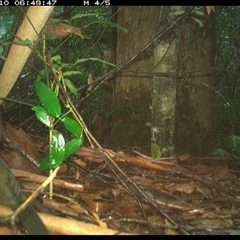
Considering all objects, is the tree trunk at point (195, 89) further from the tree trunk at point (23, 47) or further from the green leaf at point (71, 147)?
the green leaf at point (71, 147)

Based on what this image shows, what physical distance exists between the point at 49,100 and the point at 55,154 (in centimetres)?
24

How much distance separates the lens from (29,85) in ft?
13.8

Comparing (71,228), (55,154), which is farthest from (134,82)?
(71,228)

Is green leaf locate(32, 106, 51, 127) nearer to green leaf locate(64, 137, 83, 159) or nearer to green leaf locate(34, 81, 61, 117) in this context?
green leaf locate(34, 81, 61, 117)

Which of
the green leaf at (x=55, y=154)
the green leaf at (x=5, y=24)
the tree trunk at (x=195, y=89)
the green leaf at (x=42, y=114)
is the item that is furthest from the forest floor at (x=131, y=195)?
the tree trunk at (x=195, y=89)

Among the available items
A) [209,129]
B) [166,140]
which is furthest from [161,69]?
[209,129]

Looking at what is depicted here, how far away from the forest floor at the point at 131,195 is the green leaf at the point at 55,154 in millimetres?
125

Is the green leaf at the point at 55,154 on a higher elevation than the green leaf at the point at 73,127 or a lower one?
lower

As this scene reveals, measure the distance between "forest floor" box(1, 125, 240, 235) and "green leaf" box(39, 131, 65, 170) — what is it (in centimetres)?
12

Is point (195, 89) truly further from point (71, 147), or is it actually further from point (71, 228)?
point (71, 228)

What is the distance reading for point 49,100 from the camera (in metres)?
1.76

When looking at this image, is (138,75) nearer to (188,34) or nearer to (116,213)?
(188,34)

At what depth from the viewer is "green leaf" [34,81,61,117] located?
1736mm

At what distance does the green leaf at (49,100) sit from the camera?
1736 millimetres
